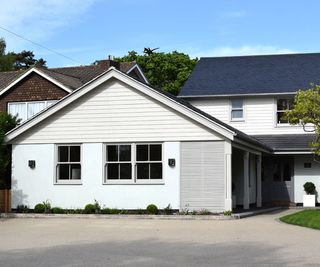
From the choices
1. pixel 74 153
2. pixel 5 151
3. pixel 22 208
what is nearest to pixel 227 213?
pixel 74 153

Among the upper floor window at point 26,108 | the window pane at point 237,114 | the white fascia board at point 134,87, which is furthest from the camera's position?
the upper floor window at point 26,108

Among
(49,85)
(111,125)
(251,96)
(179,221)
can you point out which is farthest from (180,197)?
(49,85)

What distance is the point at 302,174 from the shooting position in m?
29.6

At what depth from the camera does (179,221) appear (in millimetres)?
19828

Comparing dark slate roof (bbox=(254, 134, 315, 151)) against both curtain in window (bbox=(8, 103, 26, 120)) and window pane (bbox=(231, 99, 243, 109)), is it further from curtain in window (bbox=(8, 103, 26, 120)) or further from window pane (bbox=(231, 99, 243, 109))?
curtain in window (bbox=(8, 103, 26, 120))

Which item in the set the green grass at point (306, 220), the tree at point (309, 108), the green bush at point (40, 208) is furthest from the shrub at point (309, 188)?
the green bush at point (40, 208)

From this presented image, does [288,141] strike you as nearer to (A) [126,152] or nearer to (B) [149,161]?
(B) [149,161]

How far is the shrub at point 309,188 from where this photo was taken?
28.4m

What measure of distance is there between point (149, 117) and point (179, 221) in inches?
184

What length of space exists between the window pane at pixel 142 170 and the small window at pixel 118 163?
0.36 meters

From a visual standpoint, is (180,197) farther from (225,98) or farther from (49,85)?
(49,85)

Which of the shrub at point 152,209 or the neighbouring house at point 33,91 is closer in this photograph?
the shrub at point 152,209

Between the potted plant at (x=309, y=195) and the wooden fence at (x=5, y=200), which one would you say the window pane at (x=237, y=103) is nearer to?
the potted plant at (x=309, y=195)

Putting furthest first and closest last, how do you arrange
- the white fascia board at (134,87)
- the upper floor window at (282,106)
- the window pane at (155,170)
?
1. the upper floor window at (282,106)
2. the window pane at (155,170)
3. the white fascia board at (134,87)
